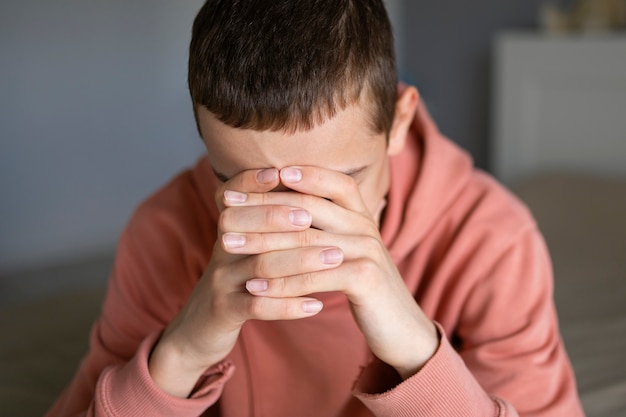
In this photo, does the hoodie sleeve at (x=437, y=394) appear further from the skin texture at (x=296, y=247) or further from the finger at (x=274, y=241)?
the finger at (x=274, y=241)

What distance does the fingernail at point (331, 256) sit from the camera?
2.17ft

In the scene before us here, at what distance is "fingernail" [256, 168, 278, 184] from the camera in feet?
2.19

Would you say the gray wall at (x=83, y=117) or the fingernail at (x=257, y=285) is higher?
the fingernail at (x=257, y=285)

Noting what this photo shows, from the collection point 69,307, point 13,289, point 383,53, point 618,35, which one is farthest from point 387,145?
point 13,289

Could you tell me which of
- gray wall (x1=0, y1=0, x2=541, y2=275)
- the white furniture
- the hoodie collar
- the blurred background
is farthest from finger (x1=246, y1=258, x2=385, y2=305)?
gray wall (x1=0, y1=0, x2=541, y2=275)

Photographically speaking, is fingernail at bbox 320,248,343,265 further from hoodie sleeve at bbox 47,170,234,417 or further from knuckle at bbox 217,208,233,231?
hoodie sleeve at bbox 47,170,234,417

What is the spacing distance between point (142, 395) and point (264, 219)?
0.25 metres

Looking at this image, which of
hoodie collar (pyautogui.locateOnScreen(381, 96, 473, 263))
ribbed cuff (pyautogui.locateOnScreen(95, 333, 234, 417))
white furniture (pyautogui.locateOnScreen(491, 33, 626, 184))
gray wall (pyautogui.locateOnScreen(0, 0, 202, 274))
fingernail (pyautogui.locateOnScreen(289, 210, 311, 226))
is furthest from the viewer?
gray wall (pyautogui.locateOnScreen(0, 0, 202, 274))

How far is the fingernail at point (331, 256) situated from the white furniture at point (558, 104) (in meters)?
1.69

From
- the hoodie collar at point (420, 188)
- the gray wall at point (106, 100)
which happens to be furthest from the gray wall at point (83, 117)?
the hoodie collar at point (420, 188)

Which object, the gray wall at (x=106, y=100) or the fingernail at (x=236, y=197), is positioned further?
the gray wall at (x=106, y=100)

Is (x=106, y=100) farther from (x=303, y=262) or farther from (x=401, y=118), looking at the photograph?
(x=303, y=262)

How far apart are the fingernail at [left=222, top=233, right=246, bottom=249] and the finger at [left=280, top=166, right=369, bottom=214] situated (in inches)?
2.4

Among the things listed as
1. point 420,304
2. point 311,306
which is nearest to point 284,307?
point 311,306
